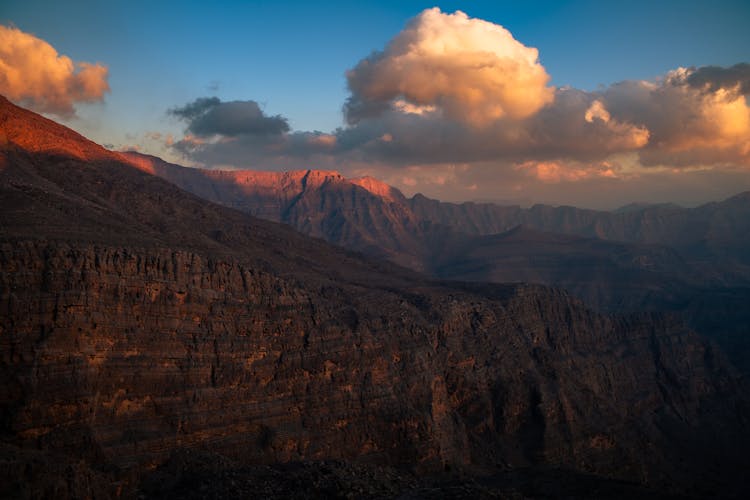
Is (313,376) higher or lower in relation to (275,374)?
lower

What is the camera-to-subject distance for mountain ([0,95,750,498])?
46844 mm

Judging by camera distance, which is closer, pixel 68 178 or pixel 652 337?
pixel 68 178

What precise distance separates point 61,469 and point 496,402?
58.5 metres

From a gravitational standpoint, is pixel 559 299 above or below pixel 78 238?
below

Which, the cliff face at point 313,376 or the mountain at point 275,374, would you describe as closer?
the mountain at point 275,374

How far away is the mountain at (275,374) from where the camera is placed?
46.8m

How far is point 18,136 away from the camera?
96.6m

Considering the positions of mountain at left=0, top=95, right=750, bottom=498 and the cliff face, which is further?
the cliff face

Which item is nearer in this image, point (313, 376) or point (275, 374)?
point (275, 374)

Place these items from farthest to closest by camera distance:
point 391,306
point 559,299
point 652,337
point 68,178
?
point 652,337, point 559,299, point 68,178, point 391,306

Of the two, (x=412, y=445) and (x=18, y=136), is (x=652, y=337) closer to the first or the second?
(x=412, y=445)

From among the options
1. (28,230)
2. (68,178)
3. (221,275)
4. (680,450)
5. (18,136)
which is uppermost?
(18,136)

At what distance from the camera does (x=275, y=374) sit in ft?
207

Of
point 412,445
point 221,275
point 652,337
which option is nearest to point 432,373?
point 412,445
